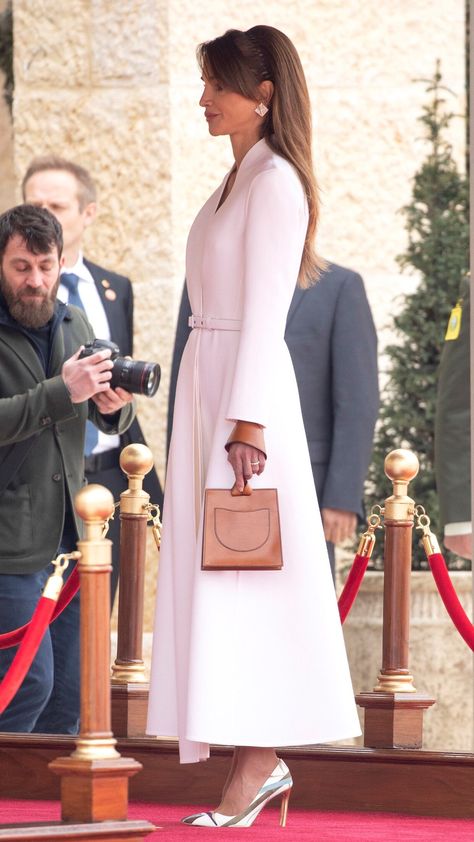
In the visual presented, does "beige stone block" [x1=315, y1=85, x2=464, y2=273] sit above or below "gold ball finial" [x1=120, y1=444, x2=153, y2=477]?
above

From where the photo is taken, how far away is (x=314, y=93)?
8938 mm

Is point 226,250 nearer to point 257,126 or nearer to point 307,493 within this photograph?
point 257,126

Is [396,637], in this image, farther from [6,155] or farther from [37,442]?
[6,155]

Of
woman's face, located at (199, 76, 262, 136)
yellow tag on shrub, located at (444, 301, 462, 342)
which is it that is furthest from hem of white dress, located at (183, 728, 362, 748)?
yellow tag on shrub, located at (444, 301, 462, 342)

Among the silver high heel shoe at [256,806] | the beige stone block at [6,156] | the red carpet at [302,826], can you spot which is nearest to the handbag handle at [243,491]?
the silver high heel shoe at [256,806]

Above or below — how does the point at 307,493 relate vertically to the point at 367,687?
above

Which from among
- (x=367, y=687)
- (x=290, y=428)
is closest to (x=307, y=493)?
(x=290, y=428)

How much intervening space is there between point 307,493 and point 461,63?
16.9 feet

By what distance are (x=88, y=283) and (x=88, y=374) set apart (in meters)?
1.72

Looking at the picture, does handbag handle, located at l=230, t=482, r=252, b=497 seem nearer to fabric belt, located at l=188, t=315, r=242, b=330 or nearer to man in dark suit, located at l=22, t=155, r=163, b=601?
fabric belt, located at l=188, t=315, r=242, b=330

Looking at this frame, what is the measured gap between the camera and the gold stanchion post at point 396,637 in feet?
17.1

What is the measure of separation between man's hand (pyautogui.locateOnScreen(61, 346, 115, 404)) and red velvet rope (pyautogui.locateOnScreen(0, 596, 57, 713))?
1271mm

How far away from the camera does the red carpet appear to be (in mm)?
4301

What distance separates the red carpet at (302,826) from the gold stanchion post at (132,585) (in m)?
0.34
